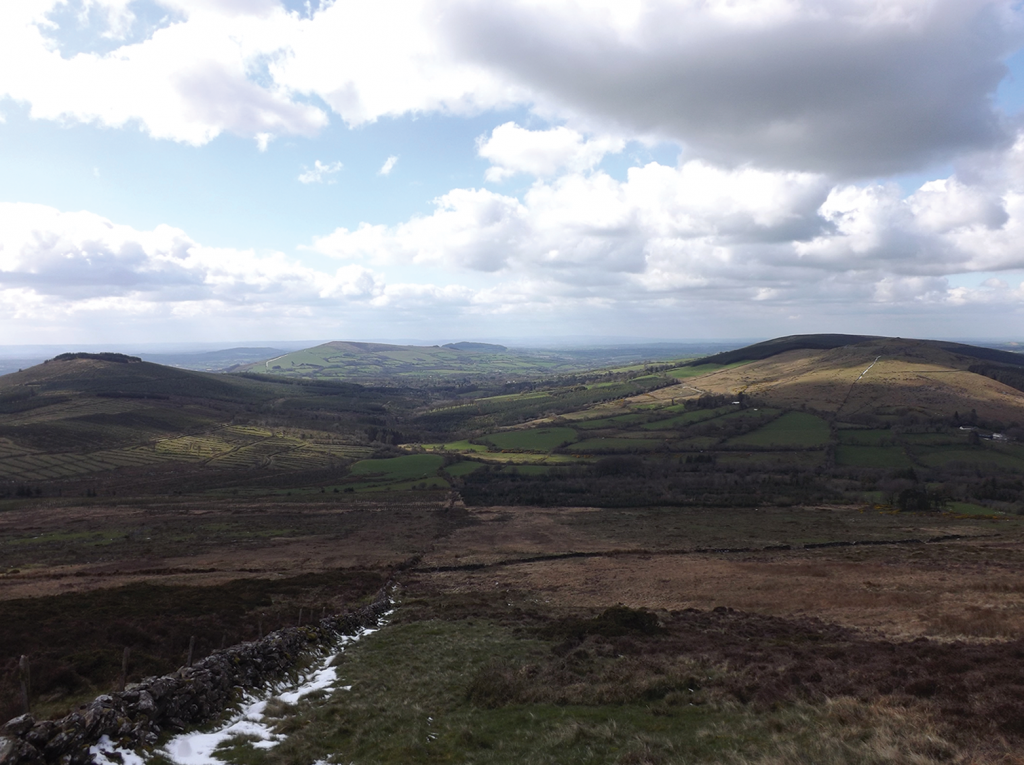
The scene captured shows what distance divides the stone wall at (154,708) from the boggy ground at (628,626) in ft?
10.2

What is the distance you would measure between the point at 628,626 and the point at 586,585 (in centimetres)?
1658

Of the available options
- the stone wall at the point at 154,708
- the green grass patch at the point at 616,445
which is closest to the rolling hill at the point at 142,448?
the green grass patch at the point at 616,445

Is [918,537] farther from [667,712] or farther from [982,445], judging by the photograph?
[982,445]

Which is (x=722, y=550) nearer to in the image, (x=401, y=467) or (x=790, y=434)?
(x=401, y=467)

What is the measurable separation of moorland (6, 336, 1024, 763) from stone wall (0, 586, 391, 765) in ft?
7.72

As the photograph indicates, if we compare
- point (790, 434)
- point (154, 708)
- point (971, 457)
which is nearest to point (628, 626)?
point (154, 708)

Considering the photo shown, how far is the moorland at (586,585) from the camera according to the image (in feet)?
43.1

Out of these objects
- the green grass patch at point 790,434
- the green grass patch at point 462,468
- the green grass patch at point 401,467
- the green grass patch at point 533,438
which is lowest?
the green grass patch at point 401,467

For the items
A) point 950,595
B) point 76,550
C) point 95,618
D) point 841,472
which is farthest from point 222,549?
point 841,472

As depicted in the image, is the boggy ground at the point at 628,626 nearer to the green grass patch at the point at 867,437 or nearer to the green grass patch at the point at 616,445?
the green grass patch at the point at 867,437

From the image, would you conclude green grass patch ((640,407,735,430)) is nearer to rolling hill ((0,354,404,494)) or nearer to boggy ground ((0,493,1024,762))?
boggy ground ((0,493,1024,762))

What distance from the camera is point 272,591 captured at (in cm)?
3553

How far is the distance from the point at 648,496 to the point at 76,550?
295ft

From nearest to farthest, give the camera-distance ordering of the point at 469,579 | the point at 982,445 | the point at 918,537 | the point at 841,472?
1. the point at 469,579
2. the point at 918,537
3. the point at 841,472
4. the point at 982,445
